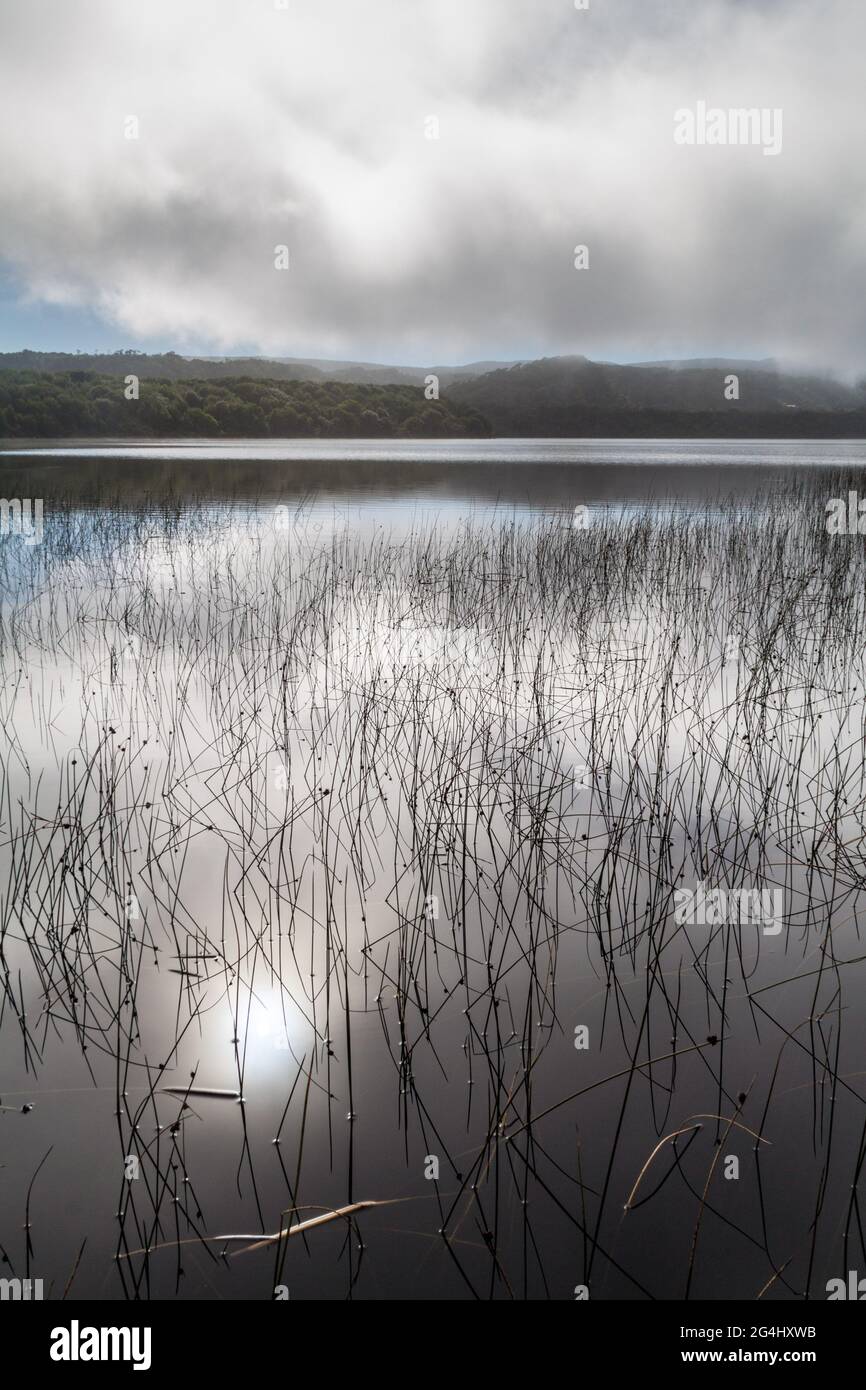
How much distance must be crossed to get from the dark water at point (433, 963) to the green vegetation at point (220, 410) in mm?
44536

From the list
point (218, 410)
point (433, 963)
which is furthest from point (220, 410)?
point (433, 963)

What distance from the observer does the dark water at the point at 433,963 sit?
1717mm

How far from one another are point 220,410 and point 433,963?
5529cm

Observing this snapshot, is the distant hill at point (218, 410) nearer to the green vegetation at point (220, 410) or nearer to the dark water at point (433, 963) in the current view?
the green vegetation at point (220, 410)

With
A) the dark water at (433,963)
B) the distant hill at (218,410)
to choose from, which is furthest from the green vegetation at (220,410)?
the dark water at (433,963)

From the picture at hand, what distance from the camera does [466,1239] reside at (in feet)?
5.59

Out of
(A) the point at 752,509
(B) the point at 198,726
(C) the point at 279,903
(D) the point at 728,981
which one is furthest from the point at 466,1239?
(A) the point at 752,509

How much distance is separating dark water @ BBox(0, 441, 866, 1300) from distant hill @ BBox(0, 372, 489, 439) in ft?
145

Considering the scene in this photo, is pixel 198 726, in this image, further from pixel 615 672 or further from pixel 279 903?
pixel 615 672

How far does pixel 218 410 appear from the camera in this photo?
175 ft

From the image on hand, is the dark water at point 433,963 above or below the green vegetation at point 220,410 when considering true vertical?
below

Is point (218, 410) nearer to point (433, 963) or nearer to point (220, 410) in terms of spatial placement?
point (220, 410)

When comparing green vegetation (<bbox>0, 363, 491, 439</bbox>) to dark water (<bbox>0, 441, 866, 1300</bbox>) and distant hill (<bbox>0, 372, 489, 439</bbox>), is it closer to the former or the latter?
distant hill (<bbox>0, 372, 489, 439</bbox>)

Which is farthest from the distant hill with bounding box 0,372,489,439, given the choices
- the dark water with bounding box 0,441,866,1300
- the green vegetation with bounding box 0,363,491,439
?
the dark water with bounding box 0,441,866,1300
